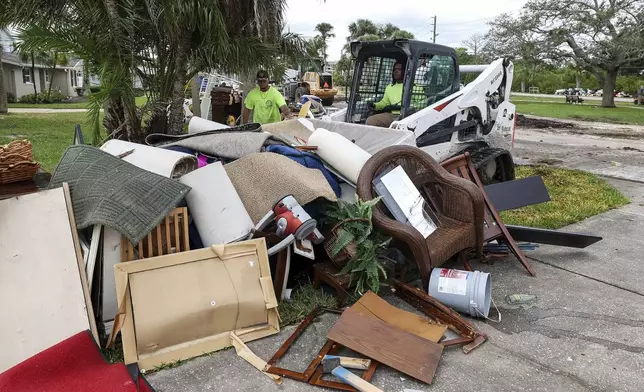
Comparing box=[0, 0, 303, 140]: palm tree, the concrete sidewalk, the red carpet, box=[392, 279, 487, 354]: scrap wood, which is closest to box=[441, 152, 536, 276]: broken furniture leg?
the concrete sidewalk

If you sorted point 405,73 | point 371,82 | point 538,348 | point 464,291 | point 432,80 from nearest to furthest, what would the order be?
point 538,348
point 464,291
point 405,73
point 432,80
point 371,82

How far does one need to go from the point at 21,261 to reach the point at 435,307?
8.91 ft

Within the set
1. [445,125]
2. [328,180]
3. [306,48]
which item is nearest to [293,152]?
[328,180]

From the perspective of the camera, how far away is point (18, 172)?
3844 millimetres

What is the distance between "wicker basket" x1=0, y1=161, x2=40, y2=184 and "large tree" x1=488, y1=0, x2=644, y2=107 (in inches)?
1355

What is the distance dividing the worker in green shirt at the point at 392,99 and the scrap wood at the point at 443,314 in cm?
282

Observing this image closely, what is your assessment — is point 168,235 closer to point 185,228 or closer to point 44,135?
point 185,228

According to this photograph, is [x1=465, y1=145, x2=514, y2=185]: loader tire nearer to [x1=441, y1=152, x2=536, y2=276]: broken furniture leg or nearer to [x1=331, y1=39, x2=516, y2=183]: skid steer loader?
[x1=331, y1=39, x2=516, y2=183]: skid steer loader

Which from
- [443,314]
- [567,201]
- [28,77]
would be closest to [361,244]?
[443,314]

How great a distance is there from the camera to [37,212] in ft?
10.7

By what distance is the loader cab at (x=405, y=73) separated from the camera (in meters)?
5.86

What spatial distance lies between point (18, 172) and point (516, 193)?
453 centimetres

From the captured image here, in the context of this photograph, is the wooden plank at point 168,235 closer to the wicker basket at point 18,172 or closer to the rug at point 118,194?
the rug at point 118,194

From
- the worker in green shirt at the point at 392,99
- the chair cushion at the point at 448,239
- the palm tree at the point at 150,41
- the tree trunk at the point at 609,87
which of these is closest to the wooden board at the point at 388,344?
the chair cushion at the point at 448,239
